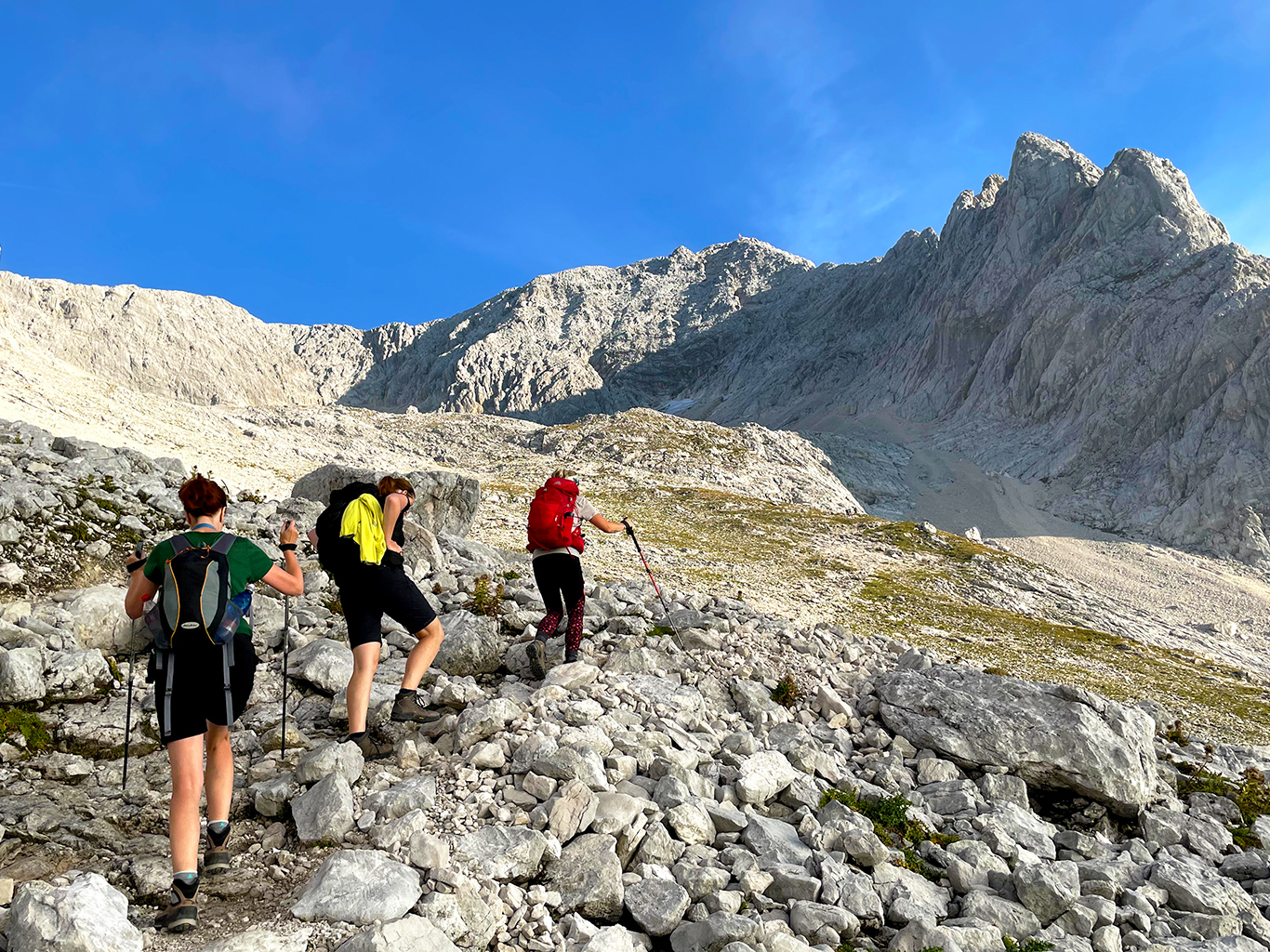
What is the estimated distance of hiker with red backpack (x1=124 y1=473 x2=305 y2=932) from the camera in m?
5.00

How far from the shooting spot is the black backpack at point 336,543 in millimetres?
7145

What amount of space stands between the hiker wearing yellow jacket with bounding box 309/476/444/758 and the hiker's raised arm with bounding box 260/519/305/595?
2.53 ft

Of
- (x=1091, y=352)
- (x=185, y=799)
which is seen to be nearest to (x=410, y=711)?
(x=185, y=799)

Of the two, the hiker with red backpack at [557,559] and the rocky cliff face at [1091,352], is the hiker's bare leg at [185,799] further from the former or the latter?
the rocky cliff face at [1091,352]

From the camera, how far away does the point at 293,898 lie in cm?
512

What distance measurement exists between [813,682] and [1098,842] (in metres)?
4.15

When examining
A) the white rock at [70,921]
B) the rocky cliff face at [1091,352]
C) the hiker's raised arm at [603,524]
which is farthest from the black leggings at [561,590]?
the rocky cliff face at [1091,352]

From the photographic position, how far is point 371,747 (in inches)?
283

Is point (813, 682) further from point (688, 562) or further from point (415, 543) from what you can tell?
point (688, 562)

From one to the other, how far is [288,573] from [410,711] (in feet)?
7.58

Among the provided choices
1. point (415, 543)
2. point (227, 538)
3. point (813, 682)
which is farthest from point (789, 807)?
point (415, 543)

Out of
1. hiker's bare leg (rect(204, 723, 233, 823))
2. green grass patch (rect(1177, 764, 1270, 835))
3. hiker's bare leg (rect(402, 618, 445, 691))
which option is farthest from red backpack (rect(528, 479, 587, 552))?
green grass patch (rect(1177, 764, 1270, 835))

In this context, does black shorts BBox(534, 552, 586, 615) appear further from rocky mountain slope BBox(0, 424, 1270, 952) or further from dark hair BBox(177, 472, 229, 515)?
dark hair BBox(177, 472, 229, 515)

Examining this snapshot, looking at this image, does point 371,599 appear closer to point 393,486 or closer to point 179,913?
point 393,486
